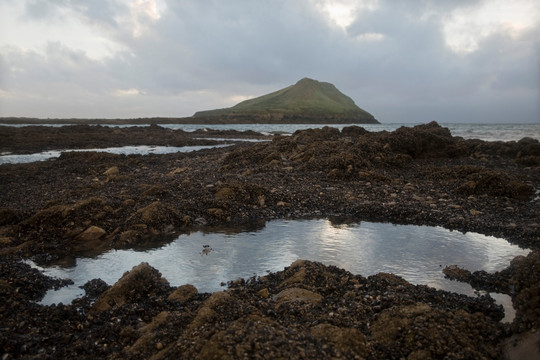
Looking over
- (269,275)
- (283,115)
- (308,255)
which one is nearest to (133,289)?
→ (269,275)

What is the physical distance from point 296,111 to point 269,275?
142 metres

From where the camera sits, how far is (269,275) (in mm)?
6012

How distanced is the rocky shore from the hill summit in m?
113

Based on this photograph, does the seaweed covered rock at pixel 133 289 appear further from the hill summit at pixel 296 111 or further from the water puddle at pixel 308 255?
the hill summit at pixel 296 111

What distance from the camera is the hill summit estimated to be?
135 m

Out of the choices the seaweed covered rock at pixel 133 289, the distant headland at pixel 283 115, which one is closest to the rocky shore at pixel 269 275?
the seaweed covered rock at pixel 133 289

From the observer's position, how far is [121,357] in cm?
380

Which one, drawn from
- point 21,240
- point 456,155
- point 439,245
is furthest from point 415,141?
point 21,240

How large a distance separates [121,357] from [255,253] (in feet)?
12.5

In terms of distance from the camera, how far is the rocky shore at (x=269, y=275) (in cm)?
382

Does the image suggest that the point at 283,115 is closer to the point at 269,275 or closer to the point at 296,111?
the point at 296,111

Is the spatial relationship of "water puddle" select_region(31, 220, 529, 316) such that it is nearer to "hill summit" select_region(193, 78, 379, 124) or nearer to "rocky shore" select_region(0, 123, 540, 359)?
"rocky shore" select_region(0, 123, 540, 359)

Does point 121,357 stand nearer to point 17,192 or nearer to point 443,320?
point 443,320

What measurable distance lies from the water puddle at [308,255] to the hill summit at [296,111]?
120 meters
